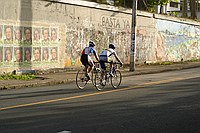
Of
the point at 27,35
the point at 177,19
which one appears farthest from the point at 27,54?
the point at 177,19

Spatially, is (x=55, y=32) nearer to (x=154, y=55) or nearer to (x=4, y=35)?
(x=4, y=35)

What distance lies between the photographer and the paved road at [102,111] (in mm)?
7219

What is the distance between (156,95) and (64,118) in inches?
174

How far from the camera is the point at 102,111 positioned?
8.93 m

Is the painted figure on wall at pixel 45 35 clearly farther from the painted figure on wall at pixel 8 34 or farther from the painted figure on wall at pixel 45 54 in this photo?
the painted figure on wall at pixel 8 34

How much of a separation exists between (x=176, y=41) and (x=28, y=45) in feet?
58.6

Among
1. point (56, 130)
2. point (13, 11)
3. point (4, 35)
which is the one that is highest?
point (13, 11)

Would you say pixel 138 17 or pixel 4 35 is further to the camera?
pixel 138 17

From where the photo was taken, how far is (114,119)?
26.3 ft

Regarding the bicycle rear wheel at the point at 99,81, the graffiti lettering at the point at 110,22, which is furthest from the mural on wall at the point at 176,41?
the bicycle rear wheel at the point at 99,81

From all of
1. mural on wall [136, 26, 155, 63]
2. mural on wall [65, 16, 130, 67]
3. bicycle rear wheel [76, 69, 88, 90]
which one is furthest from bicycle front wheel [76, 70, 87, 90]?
mural on wall [136, 26, 155, 63]

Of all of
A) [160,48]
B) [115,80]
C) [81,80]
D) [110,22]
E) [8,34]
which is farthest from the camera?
[160,48]

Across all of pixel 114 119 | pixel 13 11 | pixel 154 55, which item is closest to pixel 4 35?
pixel 13 11

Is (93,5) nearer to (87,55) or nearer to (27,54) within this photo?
(27,54)
